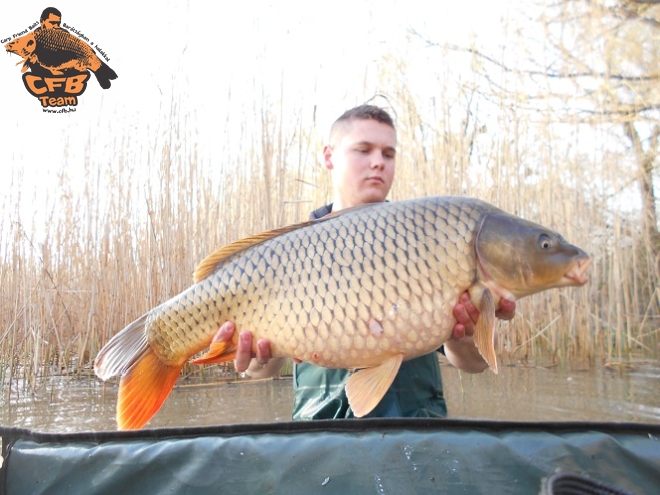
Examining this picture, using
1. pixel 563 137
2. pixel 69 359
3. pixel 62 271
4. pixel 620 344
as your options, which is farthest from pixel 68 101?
pixel 620 344

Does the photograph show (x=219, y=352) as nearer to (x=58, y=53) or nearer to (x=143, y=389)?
(x=143, y=389)

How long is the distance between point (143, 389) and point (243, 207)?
220 centimetres

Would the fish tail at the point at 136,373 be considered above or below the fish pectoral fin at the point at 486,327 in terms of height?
below

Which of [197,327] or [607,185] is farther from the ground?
[607,185]

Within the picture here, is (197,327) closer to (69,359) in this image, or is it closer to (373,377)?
(373,377)

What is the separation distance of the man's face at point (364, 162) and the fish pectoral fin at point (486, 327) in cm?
67

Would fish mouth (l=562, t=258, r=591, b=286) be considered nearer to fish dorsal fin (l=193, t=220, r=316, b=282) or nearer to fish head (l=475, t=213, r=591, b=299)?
fish head (l=475, t=213, r=591, b=299)

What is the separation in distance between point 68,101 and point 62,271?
965mm

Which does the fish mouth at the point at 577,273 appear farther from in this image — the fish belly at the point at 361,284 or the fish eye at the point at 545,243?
the fish belly at the point at 361,284

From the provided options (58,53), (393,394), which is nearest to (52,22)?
(58,53)

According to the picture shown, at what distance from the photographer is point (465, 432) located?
0.88 meters

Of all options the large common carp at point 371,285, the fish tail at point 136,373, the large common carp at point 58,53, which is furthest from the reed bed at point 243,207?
the large common carp at point 371,285

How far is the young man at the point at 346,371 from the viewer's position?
1195mm

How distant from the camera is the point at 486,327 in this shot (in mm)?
1105
